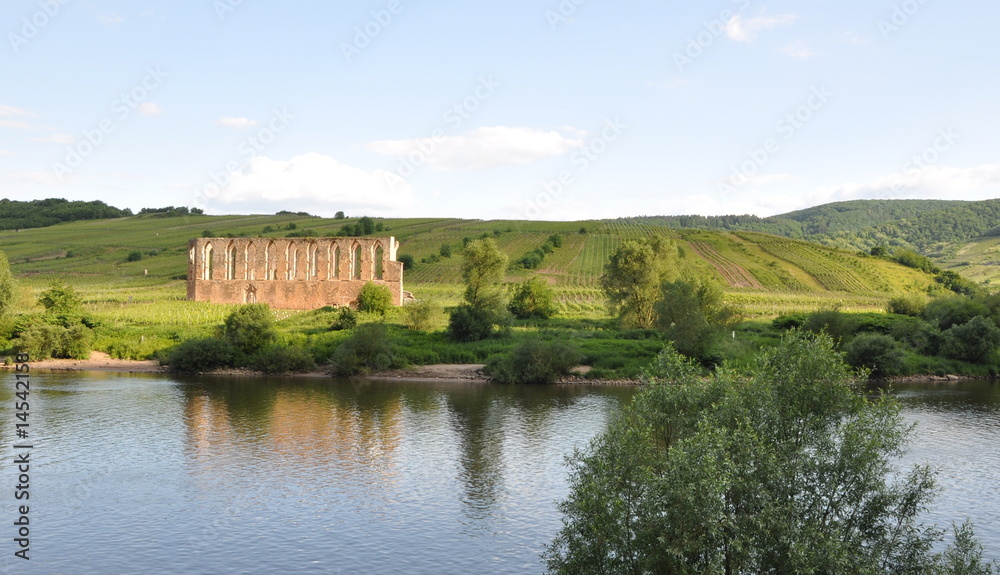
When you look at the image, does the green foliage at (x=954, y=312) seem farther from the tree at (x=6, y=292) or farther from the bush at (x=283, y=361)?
the tree at (x=6, y=292)

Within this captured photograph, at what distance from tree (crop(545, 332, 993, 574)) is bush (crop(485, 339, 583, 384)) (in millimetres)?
32715

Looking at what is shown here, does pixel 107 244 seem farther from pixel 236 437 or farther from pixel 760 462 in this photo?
pixel 760 462

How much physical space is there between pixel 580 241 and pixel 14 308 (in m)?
74.4

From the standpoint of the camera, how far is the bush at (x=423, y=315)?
60.3 m

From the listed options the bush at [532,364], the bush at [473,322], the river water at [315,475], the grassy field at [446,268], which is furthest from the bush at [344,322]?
the river water at [315,475]

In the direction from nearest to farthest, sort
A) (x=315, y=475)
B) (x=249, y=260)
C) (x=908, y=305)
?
(x=315, y=475), (x=908, y=305), (x=249, y=260)

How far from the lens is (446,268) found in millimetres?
99688

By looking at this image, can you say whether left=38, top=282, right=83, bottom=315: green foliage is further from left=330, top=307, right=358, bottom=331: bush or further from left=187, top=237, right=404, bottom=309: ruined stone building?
left=330, top=307, right=358, bottom=331: bush

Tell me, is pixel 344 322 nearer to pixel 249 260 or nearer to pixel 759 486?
pixel 249 260

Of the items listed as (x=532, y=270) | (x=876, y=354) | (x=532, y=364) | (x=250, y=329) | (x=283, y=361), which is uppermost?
(x=532, y=270)

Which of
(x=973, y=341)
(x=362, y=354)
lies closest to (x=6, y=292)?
(x=362, y=354)

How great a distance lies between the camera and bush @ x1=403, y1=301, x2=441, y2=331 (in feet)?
198

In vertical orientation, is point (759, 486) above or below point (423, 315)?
below

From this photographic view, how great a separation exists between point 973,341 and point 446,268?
58413mm
